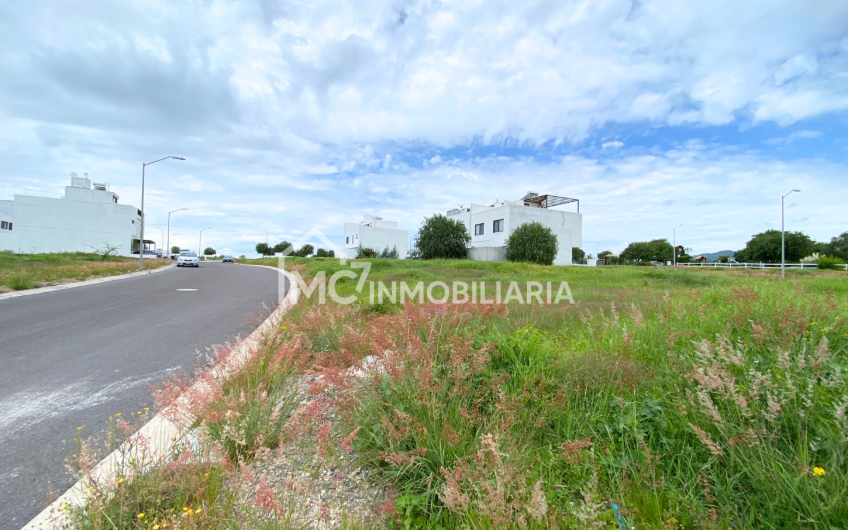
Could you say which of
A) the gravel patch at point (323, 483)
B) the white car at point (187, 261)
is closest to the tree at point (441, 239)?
the white car at point (187, 261)

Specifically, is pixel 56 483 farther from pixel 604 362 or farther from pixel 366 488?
pixel 604 362

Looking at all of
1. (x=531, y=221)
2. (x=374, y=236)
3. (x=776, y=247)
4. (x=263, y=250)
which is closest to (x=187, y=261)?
(x=374, y=236)

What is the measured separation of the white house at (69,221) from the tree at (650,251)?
105 m

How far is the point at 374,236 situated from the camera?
2403 inches

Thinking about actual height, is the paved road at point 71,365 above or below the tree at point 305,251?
below

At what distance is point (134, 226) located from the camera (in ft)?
201

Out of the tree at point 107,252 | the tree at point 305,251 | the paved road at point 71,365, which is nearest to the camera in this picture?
the paved road at point 71,365

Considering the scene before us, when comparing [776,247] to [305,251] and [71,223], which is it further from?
[71,223]

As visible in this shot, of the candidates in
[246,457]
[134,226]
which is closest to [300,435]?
[246,457]

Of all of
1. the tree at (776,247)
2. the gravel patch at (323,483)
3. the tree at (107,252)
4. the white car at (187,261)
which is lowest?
the gravel patch at (323,483)

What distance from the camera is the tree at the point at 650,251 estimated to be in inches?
3159

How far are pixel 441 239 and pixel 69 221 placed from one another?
5863 cm

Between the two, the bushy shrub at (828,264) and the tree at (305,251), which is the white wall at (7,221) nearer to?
the tree at (305,251)

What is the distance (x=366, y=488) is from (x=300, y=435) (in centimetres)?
64
